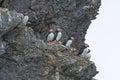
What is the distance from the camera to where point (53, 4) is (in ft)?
166

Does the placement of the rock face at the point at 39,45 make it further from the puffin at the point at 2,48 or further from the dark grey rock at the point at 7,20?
the puffin at the point at 2,48

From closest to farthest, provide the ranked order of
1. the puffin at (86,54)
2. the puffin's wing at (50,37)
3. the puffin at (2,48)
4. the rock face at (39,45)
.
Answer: the puffin at (2,48) < the rock face at (39,45) < the puffin's wing at (50,37) < the puffin at (86,54)

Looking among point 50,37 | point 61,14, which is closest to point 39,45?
point 50,37

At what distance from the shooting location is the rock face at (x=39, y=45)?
41719 millimetres

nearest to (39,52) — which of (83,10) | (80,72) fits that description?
(80,72)

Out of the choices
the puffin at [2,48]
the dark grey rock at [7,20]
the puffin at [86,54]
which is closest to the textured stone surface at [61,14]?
the puffin at [86,54]

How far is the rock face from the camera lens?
4172 centimetres

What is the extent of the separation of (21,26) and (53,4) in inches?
350

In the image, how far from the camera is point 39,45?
43.4 meters

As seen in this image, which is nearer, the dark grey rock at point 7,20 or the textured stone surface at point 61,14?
the dark grey rock at point 7,20

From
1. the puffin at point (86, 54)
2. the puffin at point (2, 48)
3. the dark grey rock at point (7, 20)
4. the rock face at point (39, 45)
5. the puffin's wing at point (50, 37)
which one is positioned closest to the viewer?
the dark grey rock at point (7, 20)

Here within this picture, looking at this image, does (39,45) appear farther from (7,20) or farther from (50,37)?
(50,37)

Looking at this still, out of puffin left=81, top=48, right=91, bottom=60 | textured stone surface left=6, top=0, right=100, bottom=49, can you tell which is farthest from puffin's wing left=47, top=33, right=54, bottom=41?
puffin left=81, top=48, right=91, bottom=60

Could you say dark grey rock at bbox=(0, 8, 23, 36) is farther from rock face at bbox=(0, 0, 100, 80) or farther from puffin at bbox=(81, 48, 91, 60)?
puffin at bbox=(81, 48, 91, 60)
